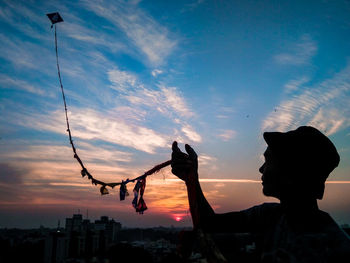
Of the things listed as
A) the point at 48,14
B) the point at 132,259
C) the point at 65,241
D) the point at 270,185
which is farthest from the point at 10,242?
the point at 270,185

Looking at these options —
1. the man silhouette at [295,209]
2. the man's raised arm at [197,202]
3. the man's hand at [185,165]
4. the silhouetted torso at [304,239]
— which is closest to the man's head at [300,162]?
the man silhouette at [295,209]

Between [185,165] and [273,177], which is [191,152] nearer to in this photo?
[185,165]

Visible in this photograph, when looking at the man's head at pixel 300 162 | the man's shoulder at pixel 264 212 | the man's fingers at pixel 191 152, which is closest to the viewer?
the man's head at pixel 300 162

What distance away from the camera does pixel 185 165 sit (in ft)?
10.3

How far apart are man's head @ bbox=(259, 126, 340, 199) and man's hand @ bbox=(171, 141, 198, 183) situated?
951mm

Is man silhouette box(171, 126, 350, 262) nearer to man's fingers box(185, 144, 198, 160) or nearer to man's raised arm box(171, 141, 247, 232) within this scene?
man's raised arm box(171, 141, 247, 232)

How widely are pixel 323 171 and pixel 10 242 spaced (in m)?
160

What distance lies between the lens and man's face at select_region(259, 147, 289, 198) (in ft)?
8.08

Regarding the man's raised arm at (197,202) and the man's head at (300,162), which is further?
the man's raised arm at (197,202)

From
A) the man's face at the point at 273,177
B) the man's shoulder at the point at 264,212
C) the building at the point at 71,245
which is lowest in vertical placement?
the building at the point at 71,245

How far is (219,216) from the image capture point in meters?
3.08

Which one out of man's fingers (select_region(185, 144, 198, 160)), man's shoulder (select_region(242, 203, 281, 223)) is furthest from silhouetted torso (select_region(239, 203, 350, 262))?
man's fingers (select_region(185, 144, 198, 160))

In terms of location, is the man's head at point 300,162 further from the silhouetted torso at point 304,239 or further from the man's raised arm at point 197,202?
the man's raised arm at point 197,202

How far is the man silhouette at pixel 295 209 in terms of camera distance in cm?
205
